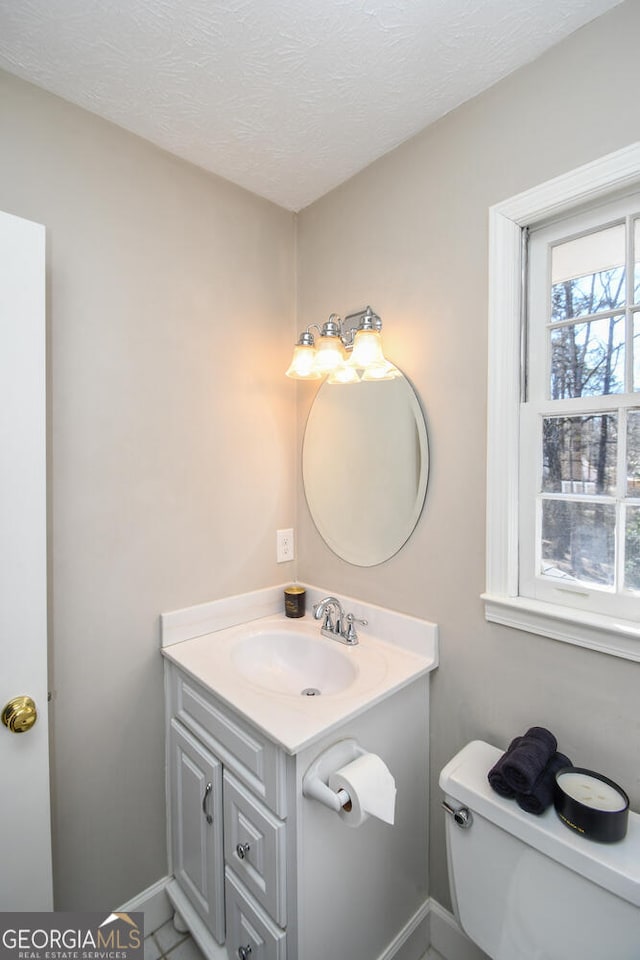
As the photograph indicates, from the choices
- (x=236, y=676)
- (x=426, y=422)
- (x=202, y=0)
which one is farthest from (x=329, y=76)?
(x=236, y=676)

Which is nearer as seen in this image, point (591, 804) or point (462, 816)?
point (591, 804)

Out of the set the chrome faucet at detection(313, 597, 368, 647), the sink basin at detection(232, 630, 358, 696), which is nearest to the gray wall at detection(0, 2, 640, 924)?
the chrome faucet at detection(313, 597, 368, 647)

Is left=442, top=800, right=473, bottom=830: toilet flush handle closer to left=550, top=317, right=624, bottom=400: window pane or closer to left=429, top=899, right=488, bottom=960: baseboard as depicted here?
left=429, top=899, right=488, bottom=960: baseboard

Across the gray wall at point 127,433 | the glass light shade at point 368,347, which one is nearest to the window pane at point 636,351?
the glass light shade at point 368,347

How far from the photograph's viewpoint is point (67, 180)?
120 centimetres

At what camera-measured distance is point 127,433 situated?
1.31 m

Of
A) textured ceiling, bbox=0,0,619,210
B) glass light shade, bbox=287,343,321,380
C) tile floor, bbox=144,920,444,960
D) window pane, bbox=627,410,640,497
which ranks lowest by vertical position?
tile floor, bbox=144,920,444,960

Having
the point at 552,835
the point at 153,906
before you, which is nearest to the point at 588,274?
the point at 552,835

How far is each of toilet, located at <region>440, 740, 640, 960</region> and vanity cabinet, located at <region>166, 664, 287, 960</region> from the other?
1.37ft

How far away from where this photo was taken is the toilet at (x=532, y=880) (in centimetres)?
81

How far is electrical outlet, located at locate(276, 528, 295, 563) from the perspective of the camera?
1719 mm

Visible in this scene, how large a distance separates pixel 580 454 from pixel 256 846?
1.23 m

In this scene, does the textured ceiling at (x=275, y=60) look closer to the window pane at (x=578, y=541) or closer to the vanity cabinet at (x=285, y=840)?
the window pane at (x=578, y=541)

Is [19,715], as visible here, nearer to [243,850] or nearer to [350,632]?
[243,850]
